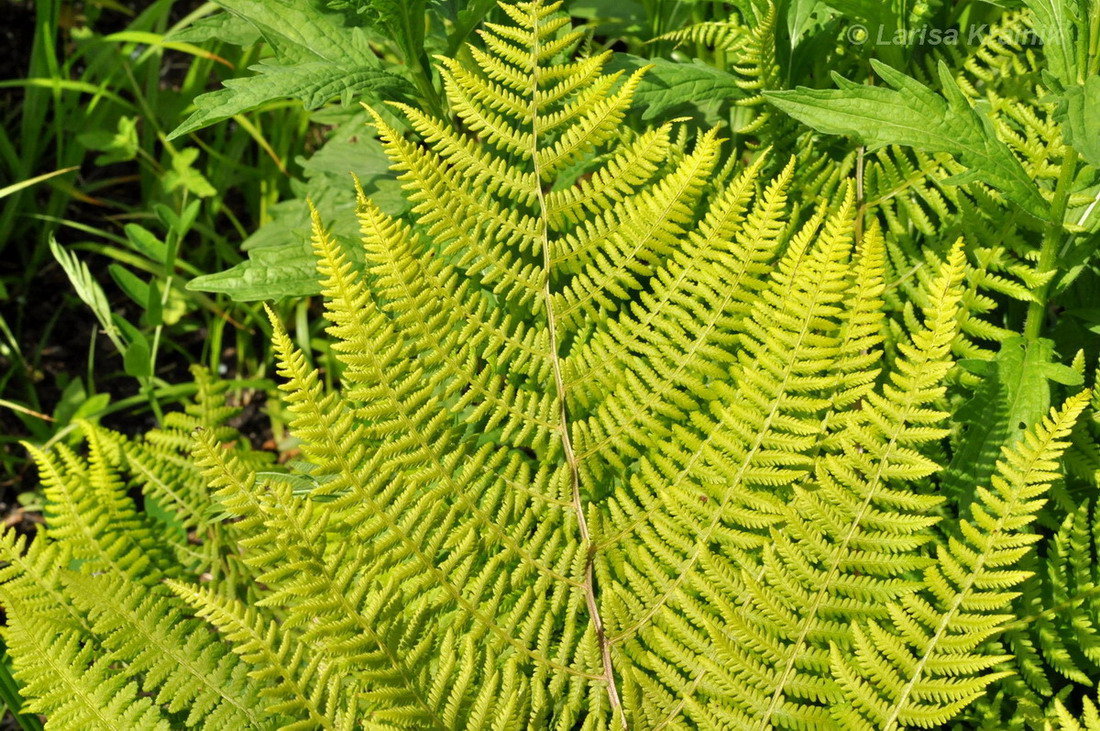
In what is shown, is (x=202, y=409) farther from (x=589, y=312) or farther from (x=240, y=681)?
(x=589, y=312)

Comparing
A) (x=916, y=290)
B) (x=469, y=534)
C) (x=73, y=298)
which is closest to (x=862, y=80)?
(x=916, y=290)

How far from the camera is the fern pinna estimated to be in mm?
1116

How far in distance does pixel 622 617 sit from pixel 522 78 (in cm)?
76

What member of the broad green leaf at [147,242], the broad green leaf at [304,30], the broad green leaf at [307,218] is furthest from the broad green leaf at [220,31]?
the broad green leaf at [147,242]

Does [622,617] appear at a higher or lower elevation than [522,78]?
lower

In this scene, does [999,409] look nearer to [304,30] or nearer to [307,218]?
[304,30]

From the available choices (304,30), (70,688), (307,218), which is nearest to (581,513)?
(70,688)

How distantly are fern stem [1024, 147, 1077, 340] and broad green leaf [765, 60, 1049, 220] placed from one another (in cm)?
2

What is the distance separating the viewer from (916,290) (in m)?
1.78

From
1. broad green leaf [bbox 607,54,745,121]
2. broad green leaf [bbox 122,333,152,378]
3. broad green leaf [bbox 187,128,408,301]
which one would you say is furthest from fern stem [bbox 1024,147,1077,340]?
broad green leaf [bbox 122,333,152,378]

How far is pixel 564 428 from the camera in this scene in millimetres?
1313

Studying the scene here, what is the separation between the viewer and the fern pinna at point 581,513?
3.66ft

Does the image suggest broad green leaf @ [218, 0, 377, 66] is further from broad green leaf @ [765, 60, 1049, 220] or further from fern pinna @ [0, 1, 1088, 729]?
broad green leaf @ [765, 60, 1049, 220]

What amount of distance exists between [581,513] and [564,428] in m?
0.12
